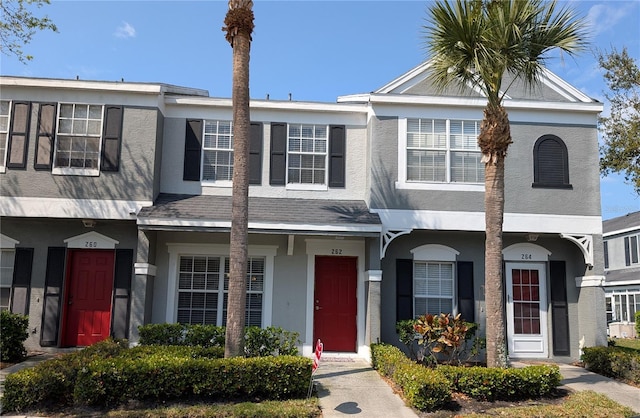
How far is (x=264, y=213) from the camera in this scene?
40.6 feet

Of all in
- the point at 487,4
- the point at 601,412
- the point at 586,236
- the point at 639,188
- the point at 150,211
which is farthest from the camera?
the point at 639,188

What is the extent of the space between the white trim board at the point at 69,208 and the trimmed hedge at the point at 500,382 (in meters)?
7.88

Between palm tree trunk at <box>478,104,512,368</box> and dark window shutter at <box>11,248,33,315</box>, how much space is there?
10.5 metres

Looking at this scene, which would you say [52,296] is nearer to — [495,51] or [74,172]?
[74,172]

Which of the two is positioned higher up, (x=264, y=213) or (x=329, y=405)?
(x=264, y=213)

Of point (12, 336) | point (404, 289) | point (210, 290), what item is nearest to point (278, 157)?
point (210, 290)

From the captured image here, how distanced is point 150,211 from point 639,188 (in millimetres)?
14935

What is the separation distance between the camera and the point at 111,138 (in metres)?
12.5

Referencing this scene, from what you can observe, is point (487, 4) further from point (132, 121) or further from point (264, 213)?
point (132, 121)

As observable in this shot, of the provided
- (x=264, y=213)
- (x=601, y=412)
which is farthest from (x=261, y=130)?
(x=601, y=412)

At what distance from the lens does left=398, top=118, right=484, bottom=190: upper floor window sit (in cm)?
1299

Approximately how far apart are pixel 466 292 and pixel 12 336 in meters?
10.4

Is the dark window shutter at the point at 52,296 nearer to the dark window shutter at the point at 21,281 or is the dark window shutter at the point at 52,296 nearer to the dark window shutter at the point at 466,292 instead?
the dark window shutter at the point at 21,281

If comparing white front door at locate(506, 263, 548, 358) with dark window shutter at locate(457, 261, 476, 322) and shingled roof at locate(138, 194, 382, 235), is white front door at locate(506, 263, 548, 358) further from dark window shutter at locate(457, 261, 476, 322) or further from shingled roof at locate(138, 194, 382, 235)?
shingled roof at locate(138, 194, 382, 235)
